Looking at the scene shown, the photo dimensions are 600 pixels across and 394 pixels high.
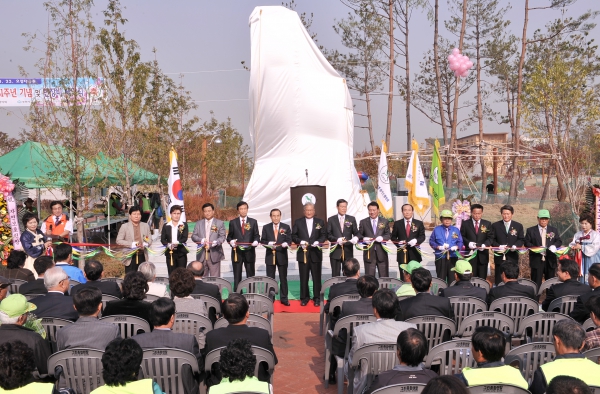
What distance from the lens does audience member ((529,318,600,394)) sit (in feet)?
10.9

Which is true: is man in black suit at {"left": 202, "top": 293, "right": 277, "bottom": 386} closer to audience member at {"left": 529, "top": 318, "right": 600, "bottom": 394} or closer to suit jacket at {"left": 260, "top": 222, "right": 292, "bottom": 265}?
audience member at {"left": 529, "top": 318, "right": 600, "bottom": 394}

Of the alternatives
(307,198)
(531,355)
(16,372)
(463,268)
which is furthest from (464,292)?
(307,198)

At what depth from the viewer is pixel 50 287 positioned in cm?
528

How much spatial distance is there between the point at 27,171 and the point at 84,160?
17.8ft

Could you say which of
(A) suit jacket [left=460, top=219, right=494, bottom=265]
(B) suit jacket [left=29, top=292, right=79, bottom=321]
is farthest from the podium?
(B) suit jacket [left=29, top=292, right=79, bottom=321]

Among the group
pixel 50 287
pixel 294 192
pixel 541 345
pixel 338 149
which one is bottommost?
pixel 541 345

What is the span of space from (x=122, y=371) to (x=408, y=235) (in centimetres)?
663

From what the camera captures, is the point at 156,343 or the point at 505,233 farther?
the point at 505,233

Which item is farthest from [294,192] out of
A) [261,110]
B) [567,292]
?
[567,292]

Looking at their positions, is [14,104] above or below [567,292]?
above

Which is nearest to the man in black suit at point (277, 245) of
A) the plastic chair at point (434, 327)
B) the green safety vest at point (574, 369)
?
the plastic chair at point (434, 327)

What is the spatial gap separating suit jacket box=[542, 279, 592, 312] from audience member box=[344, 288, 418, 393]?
7.66ft

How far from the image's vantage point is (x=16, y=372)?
3.09 meters

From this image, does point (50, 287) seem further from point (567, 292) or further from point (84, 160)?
point (84, 160)
